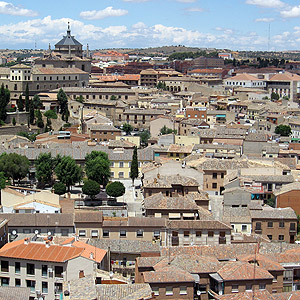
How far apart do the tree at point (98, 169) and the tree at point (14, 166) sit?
2.67m

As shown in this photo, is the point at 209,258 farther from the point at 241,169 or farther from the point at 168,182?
the point at 241,169

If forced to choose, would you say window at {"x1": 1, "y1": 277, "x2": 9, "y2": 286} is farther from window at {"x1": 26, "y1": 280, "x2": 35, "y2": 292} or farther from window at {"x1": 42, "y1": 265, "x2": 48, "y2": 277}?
window at {"x1": 42, "y1": 265, "x2": 48, "y2": 277}

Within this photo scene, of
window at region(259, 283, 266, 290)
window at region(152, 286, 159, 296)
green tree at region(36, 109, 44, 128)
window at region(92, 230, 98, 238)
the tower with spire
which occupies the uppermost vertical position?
the tower with spire

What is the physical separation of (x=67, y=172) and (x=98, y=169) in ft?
5.00

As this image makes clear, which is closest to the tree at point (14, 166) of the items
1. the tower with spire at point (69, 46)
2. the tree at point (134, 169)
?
the tree at point (134, 169)

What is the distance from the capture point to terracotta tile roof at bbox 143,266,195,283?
15.0m

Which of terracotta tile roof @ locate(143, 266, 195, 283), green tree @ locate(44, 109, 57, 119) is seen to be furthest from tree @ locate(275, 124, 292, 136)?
terracotta tile roof @ locate(143, 266, 195, 283)

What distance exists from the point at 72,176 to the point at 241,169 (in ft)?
23.6

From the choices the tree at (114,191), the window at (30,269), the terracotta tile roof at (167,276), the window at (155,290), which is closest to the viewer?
the window at (155,290)

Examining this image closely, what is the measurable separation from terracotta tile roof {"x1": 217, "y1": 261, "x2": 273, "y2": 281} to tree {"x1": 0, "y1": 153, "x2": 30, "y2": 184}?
48.3 feet

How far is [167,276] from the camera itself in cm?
1519

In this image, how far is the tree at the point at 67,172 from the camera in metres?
27.9

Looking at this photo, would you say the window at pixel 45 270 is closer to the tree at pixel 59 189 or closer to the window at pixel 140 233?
the window at pixel 140 233

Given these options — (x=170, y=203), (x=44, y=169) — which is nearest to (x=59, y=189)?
(x=44, y=169)
